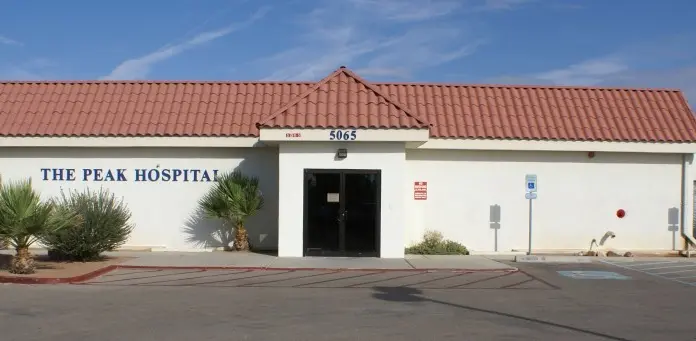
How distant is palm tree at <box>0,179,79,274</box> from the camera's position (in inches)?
564

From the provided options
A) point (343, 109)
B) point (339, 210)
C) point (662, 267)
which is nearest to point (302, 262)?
point (339, 210)

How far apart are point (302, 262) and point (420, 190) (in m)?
4.91

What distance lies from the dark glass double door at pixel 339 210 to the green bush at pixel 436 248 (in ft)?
6.47

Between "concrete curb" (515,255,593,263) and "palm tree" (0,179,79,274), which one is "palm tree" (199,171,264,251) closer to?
"palm tree" (0,179,79,274)

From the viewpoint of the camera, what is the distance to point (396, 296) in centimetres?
1277

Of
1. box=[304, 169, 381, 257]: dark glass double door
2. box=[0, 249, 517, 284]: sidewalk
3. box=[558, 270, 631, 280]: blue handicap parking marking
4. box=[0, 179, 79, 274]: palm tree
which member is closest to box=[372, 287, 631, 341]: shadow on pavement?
box=[0, 249, 517, 284]: sidewalk

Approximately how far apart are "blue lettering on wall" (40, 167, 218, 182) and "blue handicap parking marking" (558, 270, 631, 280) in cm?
1004

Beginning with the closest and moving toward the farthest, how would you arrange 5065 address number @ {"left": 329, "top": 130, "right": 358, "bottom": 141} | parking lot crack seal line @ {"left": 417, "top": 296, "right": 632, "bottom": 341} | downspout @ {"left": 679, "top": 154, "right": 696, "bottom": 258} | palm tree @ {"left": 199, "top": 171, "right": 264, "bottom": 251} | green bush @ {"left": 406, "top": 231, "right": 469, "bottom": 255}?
1. parking lot crack seal line @ {"left": 417, "top": 296, "right": 632, "bottom": 341}
2. 5065 address number @ {"left": 329, "top": 130, "right": 358, "bottom": 141}
3. palm tree @ {"left": 199, "top": 171, "right": 264, "bottom": 251}
4. green bush @ {"left": 406, "top": 231, "right": 469, "bottom": 255}
5. downspout @ {"left": 679, "top": 154, "right": 696, "bottom": 258}

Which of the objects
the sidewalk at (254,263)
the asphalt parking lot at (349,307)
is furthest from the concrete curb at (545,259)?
the asphalt parking lot at (349,307)

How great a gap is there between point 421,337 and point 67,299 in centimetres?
640

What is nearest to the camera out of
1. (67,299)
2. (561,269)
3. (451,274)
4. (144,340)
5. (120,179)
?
(144,340)

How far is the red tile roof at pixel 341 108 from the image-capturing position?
770 inches

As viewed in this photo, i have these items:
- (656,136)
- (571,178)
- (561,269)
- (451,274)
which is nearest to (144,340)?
(451,274)

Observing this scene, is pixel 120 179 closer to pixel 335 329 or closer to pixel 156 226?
pixel 156 226
